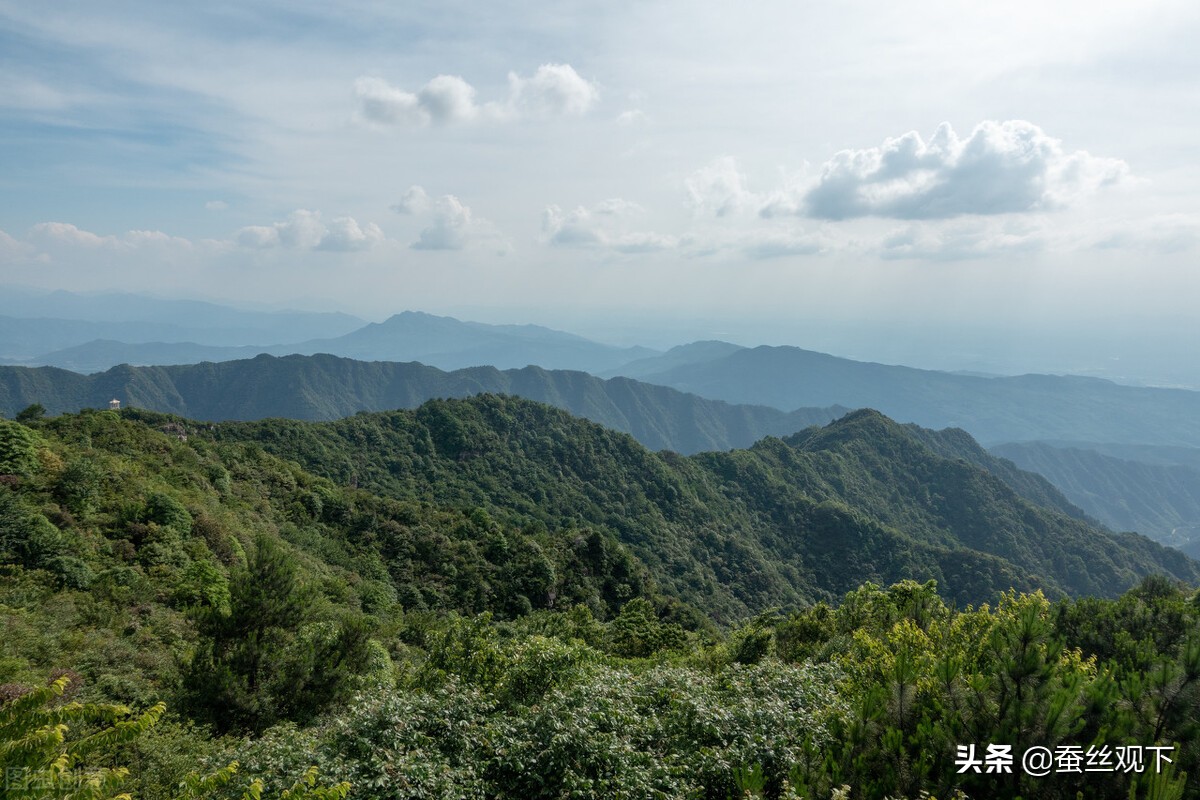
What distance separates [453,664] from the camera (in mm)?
15570

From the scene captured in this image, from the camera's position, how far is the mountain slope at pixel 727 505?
2955 inches

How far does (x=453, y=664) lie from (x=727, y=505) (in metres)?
88.7

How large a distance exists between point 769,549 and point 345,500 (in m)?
70.3

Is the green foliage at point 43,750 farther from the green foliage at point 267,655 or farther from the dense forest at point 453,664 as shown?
the green foliage at point 267,655

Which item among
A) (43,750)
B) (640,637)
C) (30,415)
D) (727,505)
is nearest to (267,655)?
(43,750)

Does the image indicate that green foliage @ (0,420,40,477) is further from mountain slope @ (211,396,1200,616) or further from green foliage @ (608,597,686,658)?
mountain slope @ (211,396,1200,616)

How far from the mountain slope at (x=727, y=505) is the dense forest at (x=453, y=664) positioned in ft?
59.8

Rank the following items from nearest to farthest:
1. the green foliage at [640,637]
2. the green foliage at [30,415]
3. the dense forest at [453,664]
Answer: the dense forest at [453,664]
the green foliage at [640,637]
the green foliage at [30,415]

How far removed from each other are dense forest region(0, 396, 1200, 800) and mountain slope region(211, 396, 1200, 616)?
18212 millimetres

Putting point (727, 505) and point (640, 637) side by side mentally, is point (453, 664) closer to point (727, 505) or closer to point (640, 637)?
point (640, 637)

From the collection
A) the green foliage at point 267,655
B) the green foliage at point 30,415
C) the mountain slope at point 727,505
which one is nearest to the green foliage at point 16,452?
the green foliage at point 30,415

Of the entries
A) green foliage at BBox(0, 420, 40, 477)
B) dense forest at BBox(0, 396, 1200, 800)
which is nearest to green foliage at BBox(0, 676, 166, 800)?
dense forest at BBox(0, 396, 1200, 800)

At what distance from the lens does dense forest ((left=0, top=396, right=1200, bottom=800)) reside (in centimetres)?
686

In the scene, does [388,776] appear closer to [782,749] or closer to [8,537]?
[782,749]
